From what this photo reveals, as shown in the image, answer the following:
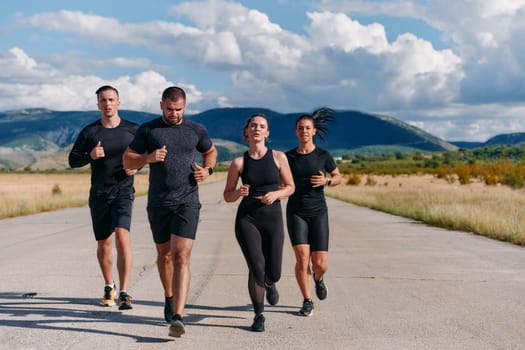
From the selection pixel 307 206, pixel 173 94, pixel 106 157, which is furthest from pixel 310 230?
pixel 106 157

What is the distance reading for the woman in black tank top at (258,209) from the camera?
6480 mm

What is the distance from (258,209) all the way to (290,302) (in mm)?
1949

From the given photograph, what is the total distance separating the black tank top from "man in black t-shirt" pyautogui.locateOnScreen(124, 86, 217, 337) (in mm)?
358

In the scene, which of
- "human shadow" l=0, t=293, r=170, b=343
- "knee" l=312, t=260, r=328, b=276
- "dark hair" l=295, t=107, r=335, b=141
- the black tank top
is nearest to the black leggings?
the black tank top

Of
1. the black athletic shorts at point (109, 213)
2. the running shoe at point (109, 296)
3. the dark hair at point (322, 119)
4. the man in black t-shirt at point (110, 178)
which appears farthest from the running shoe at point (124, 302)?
the dark hair at point (322, 119)

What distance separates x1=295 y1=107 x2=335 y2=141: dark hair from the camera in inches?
315

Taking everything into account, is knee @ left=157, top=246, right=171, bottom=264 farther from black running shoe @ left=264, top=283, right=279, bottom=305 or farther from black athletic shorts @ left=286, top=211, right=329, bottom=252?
black athletic shorts @ left=286, top=211, right=329, bottom=252

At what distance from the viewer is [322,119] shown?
8117 millimetres

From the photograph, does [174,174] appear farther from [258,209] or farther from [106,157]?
[106,157]

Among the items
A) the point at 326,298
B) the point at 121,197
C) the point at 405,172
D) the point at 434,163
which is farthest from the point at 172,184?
the point at 434,163

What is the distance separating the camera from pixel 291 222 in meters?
7.44

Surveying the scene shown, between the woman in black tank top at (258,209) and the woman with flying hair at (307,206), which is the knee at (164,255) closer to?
the woman in black tank top at (258,209)

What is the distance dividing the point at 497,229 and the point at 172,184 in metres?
12.2

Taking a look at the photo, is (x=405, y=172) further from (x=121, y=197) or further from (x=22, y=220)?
(x=121, y=197)
